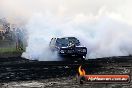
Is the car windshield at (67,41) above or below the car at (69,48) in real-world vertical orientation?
above

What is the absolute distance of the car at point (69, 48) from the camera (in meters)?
28.3

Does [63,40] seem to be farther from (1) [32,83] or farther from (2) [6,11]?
(1) [32,83]

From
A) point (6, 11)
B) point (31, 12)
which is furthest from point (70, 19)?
point (6, 11)

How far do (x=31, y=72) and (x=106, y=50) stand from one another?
11805 mm

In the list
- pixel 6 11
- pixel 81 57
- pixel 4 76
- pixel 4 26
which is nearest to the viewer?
pixel 4 76

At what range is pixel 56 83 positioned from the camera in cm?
1645

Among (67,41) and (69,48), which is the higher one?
(67,41)

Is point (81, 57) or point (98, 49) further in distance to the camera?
point (98, 49)

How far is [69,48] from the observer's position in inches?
1118

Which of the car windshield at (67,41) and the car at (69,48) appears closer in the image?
the car at (69,48)

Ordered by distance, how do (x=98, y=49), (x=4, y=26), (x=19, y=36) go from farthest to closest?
1. (x=4, y=26)
2. (x=19, y=36)
3. (x=98, y=49)

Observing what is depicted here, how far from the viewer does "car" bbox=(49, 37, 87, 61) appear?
28328 millimetres

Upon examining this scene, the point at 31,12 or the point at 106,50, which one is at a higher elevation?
the point at 31,12

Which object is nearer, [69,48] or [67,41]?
[69,48]
